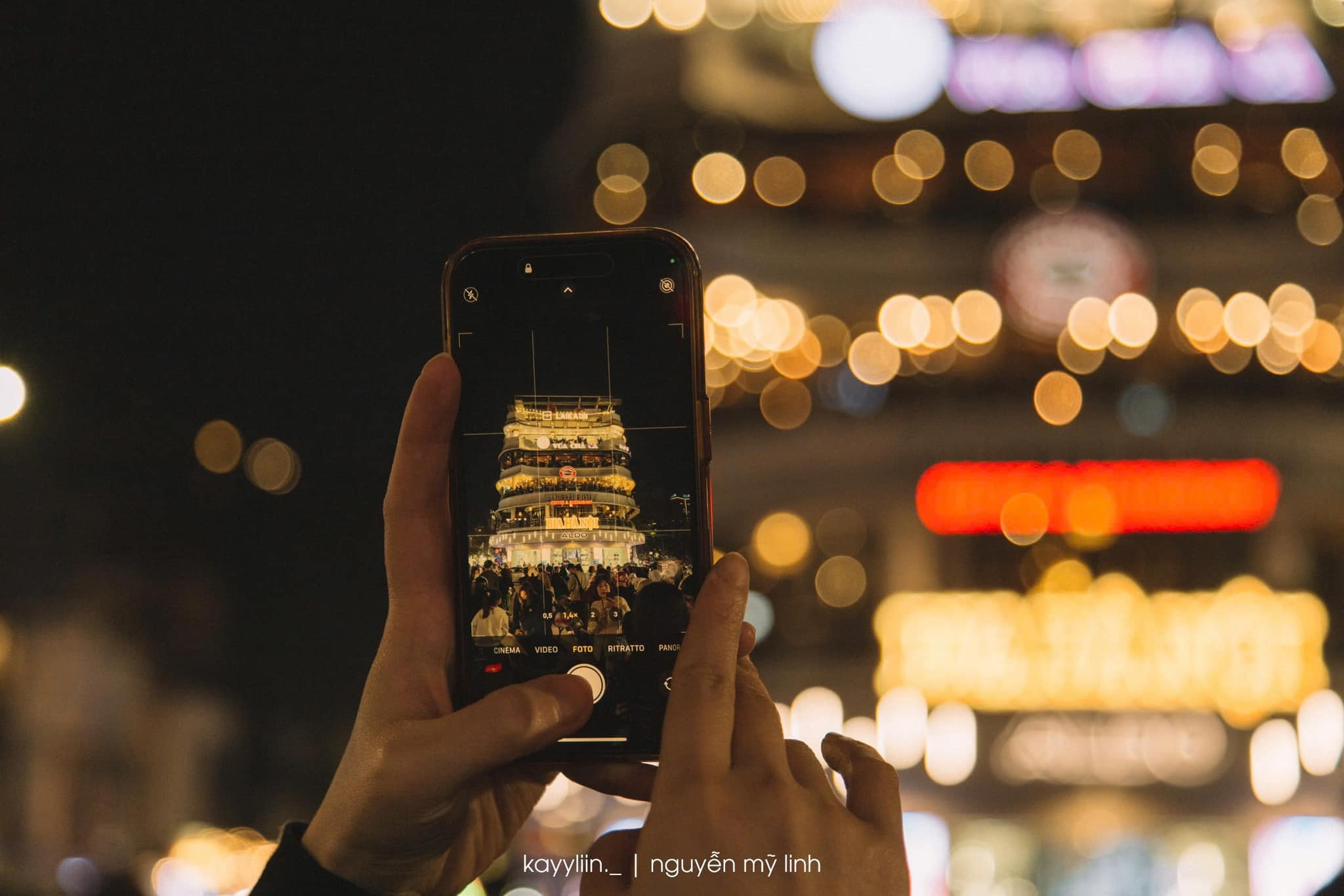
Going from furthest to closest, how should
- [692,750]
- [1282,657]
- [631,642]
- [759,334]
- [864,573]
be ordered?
1. [864,573]
2. [1282,657]
3. [759,334]
4. [631,642]
5. [692,750]

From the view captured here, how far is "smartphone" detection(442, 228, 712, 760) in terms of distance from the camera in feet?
3.22

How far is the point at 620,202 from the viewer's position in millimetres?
11797

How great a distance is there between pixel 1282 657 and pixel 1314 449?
2.82m

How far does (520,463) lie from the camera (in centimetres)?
101

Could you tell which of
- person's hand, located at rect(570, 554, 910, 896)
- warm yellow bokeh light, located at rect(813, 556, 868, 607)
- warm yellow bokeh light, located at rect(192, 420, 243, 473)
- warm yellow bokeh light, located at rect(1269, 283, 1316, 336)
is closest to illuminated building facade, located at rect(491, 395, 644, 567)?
person's hand, located at rect(570, 554, 910, 896)

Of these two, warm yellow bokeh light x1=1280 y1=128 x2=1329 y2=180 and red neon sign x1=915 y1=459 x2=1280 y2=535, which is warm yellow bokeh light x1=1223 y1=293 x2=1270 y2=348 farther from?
red neon sign x1=915 y1=459 x2=1280 y2=535

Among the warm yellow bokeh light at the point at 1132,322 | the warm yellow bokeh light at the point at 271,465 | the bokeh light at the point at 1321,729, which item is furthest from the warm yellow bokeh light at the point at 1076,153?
the warm yellow bokeh light at the point at 271,465

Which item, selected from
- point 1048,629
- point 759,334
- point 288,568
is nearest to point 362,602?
point 288,568

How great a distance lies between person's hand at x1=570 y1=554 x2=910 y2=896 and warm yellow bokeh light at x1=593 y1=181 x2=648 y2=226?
11004 millimetres

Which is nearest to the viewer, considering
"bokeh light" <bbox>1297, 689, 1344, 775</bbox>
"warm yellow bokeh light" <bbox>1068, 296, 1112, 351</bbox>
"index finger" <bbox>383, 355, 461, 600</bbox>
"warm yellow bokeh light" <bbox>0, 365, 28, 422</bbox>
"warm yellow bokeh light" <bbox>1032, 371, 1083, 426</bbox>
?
"index finger" <bbox>383, 355, 461, 600</bbox>

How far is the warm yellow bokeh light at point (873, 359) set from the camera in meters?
13.4

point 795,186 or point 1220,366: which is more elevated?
point 795,186

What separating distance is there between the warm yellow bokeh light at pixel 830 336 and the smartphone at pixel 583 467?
12.1m

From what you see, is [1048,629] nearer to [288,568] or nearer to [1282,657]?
[1282,657]
